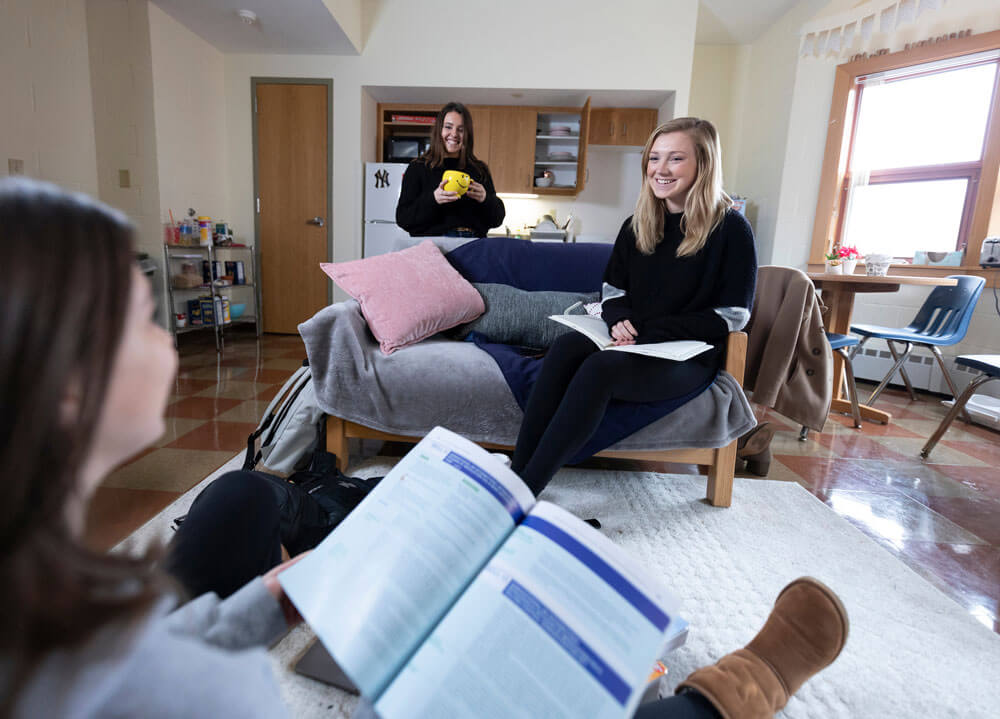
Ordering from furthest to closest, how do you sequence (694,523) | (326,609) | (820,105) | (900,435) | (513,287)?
1. (820,105)
2. (900,435)
3. (513,287)
4. (694,523)
5. (326,609)

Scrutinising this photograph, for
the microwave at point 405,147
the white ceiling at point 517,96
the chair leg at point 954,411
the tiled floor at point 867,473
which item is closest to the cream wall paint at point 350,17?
the white ceiling at point 517,96

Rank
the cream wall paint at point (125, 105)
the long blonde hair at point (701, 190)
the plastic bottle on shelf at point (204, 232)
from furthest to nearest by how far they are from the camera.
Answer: the plastic bottle on shelf at point (204, 232) < the cream wall paint at point (125, 105) < the long blonde hair at point (701, 190)

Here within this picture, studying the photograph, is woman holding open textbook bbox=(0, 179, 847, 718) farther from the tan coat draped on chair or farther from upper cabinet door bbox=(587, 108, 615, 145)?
upper cabinet door bbox=(587, 108, 615, 145)

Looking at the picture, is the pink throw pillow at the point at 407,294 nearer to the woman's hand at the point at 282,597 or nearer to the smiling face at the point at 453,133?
the smiling face at the point at 453,133

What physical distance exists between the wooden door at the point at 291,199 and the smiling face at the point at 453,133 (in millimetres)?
2441

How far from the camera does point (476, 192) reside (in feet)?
8.05

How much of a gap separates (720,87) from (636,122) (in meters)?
0.98

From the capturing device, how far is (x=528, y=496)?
2.05ft

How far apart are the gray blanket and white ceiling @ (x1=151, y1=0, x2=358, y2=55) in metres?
2.99

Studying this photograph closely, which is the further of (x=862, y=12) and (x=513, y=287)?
(x=862, y=12)

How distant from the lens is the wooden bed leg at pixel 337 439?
1736 mm

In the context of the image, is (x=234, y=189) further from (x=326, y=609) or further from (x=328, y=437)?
(x=326, y=609)

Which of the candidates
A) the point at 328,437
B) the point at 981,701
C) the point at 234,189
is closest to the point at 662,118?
the point at 234,189

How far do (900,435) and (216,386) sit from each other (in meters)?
3.49
